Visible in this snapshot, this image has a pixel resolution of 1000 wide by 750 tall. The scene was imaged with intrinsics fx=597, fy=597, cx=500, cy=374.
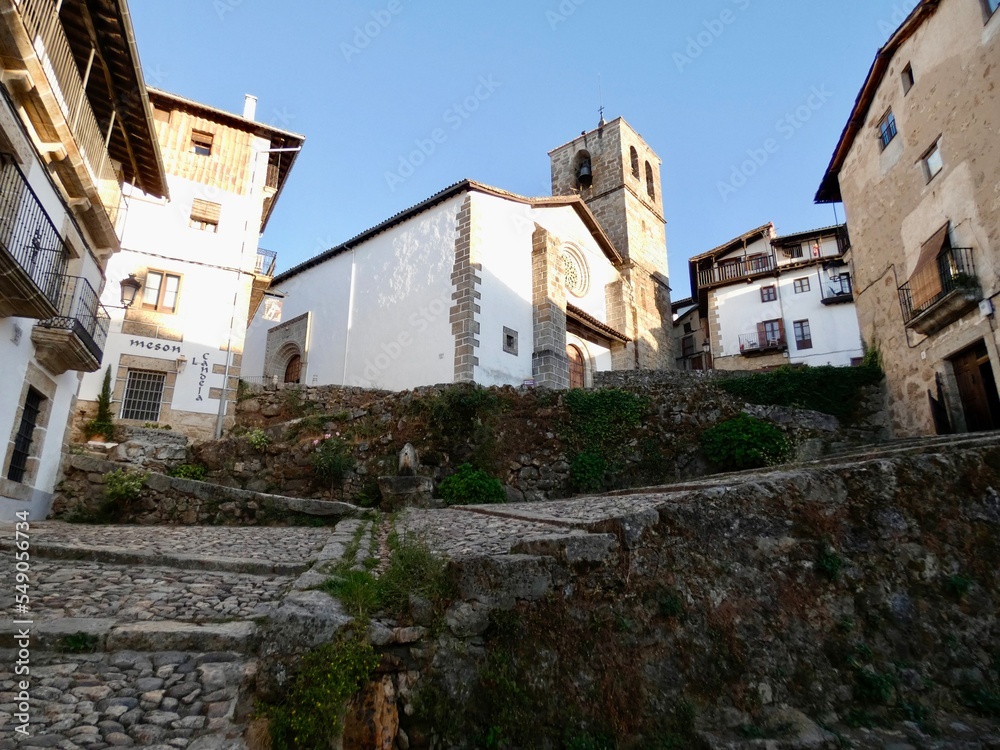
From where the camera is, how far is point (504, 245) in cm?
1730

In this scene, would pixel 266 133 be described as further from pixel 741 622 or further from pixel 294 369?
pixel 741 622

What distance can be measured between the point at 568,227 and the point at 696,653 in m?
18.1

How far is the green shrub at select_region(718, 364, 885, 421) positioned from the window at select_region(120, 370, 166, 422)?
43.0 feet

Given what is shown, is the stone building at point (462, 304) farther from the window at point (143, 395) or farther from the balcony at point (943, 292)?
the balcony at point (943, 292)

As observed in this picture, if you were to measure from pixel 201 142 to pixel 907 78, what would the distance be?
1738 centimetres

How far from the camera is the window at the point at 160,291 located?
14711 mm

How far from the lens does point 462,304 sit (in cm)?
1575

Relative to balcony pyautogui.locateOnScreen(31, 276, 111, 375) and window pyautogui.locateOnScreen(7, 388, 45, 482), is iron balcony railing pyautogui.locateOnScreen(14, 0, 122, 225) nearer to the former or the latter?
balcony pyautogui.locateOnScreen(31, 276, 111, 375)

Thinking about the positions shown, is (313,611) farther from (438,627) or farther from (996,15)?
(996,15)

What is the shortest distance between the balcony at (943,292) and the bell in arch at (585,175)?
21.5 m

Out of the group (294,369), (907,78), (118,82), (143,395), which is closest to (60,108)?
(118,82)

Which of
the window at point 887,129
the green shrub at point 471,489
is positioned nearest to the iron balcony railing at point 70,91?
the green shrub at point 471,489

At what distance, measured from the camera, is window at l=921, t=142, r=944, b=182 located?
1128 cm

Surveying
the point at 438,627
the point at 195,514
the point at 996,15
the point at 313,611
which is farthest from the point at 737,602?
the point at 996,15
